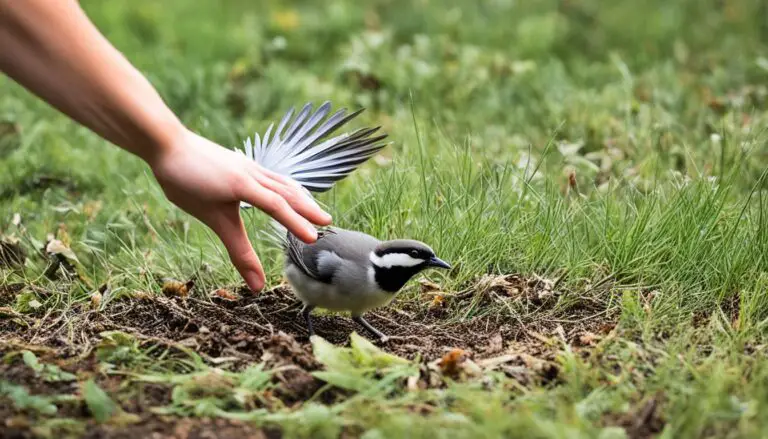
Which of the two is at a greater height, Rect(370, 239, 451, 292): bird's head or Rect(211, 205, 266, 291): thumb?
Rect(211, 205, 266, 291): thumb

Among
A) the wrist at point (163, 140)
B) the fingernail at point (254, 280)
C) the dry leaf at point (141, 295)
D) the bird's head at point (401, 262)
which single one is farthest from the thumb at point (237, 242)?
the dry leaf at point (141, 295)

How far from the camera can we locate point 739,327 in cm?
439

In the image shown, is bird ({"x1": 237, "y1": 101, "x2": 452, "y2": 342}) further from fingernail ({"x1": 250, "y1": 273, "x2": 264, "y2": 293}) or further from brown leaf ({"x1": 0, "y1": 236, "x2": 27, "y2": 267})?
brown leaf ({"x1": 0, "y1": 236, "x2": 27, "y2": 267})

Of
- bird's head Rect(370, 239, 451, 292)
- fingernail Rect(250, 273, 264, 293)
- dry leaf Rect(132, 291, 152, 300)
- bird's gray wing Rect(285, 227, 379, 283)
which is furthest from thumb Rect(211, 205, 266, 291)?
dry leaf Rect(132, 291, 152, 300)

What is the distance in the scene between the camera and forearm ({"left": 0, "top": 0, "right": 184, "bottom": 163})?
137 inches

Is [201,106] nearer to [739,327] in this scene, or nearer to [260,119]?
[260,119]

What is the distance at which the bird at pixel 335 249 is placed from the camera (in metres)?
4.65

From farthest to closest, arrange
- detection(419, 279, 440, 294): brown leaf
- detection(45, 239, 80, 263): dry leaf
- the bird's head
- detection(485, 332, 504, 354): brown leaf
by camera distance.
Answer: detection(45, 239, 80, 263): dry leaf < detection(419, 279, 440, 294): brown leaf < the bird's head < detection(485, 332, 504, 354): brown leaf

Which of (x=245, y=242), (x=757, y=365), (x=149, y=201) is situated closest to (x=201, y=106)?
(x=149, y=201)

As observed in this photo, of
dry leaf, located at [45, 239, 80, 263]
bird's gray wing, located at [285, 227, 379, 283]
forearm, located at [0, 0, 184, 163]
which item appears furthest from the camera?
dry leaf, located at [45, 239, 80, 263]

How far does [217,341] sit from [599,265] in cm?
186

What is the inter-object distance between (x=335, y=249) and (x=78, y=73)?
1.64m

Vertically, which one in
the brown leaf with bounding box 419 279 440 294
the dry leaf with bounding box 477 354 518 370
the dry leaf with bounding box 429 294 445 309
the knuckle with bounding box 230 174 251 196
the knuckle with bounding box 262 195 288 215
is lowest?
the dry leaf with bounding box 477 354 518 370

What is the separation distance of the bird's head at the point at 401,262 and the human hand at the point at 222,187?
70cm
